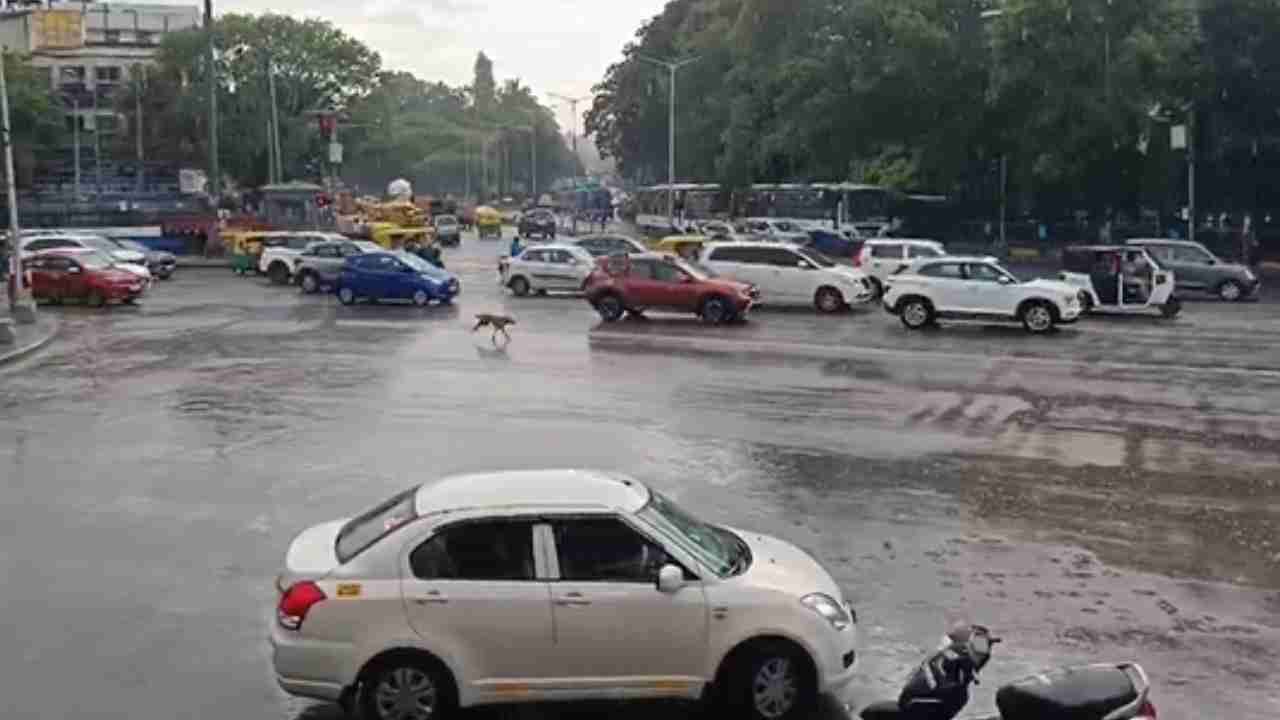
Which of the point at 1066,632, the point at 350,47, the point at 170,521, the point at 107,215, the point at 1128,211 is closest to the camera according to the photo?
the point at 1066,632

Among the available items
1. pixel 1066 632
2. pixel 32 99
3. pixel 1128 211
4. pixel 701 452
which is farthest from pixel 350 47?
pixel 1066 632

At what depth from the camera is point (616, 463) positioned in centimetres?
1709

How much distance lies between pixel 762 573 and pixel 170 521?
7.39 m

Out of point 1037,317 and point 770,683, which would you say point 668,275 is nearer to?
point 1037,317

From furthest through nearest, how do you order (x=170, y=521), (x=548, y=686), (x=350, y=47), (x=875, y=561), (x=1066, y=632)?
(x=350, y=47) → (x=170, y=521) → (x=875, y=561) → (x=1066, y=632) → (x=548, y=686)

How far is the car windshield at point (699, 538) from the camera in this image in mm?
8945

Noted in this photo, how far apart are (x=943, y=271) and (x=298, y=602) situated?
82.4 feet

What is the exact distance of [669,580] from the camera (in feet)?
28.3

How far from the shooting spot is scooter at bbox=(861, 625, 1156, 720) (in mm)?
6426

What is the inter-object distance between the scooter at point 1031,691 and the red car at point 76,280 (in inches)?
1396

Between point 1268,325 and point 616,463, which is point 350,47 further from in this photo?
point 616,463

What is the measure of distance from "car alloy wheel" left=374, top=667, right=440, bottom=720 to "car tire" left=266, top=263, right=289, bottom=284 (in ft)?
133

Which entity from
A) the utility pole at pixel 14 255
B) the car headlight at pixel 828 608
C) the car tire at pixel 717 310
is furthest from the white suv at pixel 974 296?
the car headlight at pixel 828 608

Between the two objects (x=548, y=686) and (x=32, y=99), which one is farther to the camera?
(x=32, y=99)
